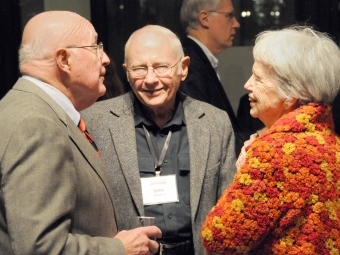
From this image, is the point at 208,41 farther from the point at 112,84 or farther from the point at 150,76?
the point at 150,76

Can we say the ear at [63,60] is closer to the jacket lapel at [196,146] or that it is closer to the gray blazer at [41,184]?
the gray blazer at [41,184]

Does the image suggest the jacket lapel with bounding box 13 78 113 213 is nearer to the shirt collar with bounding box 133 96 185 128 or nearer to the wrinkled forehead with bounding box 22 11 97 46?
the wrinkled forehead with bounding box 22 11 97 46

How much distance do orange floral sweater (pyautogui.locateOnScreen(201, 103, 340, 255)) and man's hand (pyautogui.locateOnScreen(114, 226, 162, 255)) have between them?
7.4 inches

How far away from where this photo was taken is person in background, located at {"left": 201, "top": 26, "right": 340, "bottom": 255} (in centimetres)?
255

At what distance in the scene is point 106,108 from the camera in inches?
134

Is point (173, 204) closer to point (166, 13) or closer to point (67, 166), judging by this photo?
point (67, 166)

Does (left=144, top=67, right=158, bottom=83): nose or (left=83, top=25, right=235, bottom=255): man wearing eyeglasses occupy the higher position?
(left=144, top=67, right=158, bottom=83): nose

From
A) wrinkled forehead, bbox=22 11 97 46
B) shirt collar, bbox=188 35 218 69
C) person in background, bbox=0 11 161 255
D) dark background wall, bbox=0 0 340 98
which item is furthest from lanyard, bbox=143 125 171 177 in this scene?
dark background wall, bbox=0 0 340 98

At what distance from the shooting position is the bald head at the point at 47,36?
251 centimetres

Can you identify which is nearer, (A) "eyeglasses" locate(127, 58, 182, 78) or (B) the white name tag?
(B) the white name tag

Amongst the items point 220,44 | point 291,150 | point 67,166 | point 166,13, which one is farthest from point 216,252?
point 166,13

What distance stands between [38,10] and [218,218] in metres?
2.60

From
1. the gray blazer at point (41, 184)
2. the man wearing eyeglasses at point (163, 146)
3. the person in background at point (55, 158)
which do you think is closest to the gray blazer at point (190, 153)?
the man wearing eyeglasses at point (163, 146)

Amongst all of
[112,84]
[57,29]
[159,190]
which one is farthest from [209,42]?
[57,29]
